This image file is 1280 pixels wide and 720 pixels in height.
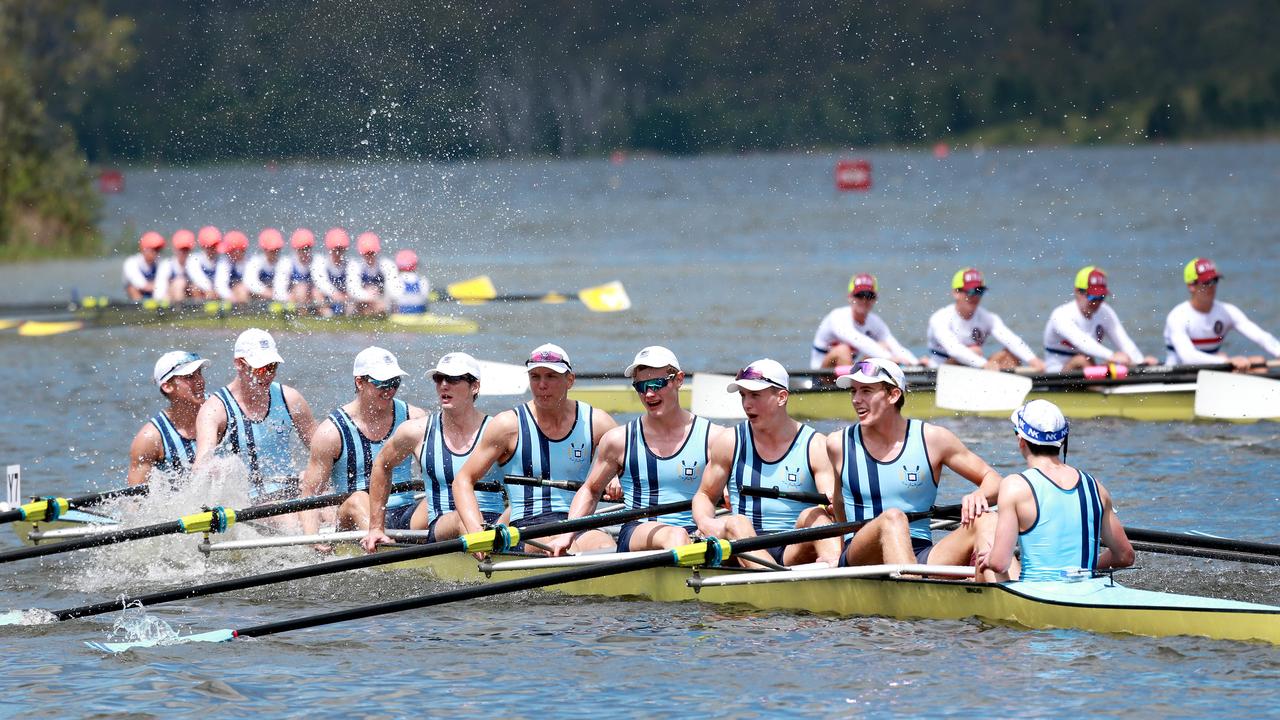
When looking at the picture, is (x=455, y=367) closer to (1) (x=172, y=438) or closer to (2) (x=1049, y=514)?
(1) (x=172, y=438)

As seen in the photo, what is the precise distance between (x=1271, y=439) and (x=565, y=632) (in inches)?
365

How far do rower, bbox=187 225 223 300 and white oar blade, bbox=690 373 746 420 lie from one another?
1029cm

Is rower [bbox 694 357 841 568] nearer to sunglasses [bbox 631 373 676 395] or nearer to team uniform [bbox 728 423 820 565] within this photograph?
team uniform [bbox 728 423 820 565]

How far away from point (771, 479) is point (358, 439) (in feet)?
10.0

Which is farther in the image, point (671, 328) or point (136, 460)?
point (671, 328)

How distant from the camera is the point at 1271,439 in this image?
16.6 metres

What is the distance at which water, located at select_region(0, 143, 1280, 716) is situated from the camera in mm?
8641

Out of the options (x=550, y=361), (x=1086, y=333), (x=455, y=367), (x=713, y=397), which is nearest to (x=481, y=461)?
(x=455, y=367)

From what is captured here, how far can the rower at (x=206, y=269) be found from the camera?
82.3ft

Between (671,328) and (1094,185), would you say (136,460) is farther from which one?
(1094,185)

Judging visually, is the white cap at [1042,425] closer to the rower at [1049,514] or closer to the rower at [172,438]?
the rower at [1049,514]

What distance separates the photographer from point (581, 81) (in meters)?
91.0

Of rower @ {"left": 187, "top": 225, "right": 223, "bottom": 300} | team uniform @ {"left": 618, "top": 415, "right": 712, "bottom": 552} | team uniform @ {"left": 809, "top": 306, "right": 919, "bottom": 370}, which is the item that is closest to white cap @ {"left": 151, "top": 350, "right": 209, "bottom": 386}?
team uniform @ {"left": 618, "top": 415, "right": 712, "bottom": 552}

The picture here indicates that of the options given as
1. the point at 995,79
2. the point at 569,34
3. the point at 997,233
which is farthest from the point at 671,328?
the point at 995,79
